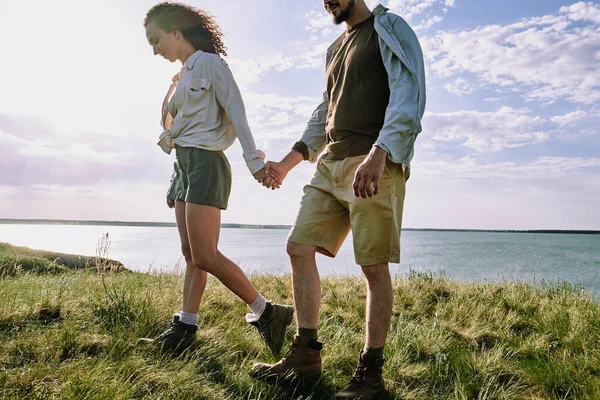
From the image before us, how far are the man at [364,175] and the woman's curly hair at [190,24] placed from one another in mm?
1013

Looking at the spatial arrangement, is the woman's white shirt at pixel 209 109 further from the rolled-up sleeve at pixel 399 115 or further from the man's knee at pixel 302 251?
the rolled-up sleeve at pixel 399 115

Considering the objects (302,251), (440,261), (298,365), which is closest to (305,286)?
(302,251)

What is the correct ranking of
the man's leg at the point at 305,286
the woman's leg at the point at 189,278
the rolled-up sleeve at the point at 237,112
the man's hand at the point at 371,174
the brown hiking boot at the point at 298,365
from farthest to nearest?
the woman's leg at the point at 189,278 → the rolled-up sleeve at the point at 237,112 → the man's leg at the point at 305,286 → the brown hiking boot at the point at 298,365 → the man's hand at the point at 371,174

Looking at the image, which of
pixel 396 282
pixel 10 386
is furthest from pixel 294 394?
pixel 396 282

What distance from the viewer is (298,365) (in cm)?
281

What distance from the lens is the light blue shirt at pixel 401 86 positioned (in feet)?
8.16

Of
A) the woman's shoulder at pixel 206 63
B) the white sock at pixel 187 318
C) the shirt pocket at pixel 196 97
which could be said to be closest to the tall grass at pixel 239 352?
the white sock at pixel 187 318

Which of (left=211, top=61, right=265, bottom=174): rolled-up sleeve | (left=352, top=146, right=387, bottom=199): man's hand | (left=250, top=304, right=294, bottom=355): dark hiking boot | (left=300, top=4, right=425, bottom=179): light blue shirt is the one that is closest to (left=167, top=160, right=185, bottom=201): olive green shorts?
(left=211, top=61, right=265, bottom=174): rolled-up sleeve

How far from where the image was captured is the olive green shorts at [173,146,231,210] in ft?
10.6

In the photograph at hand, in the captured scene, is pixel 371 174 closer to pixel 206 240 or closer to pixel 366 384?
pixel 366 384

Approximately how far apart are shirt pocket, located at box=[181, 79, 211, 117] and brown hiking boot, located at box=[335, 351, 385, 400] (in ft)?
6.49

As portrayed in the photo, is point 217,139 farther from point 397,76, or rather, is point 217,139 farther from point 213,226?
point 397,76

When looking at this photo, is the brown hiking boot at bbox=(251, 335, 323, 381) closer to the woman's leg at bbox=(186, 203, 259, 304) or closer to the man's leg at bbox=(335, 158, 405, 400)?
the man's leg at bbox=(335, 158, 405, 400)

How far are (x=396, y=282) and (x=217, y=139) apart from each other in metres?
3.94
